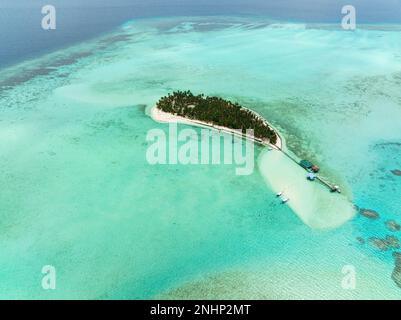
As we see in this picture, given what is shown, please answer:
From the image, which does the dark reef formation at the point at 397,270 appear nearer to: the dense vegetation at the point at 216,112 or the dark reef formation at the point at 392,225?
the dark reef formation at the point at 392,225

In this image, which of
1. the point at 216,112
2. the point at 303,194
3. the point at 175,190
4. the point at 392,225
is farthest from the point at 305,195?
the point at 216,112

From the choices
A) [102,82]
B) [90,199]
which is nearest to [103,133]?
[90,199]

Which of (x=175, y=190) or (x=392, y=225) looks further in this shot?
(x=175, y=190)

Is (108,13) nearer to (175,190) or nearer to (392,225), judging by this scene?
(175,190)

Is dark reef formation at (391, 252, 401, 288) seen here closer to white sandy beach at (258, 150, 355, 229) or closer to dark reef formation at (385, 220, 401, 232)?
dark reef formation at (385, 220, 401, 232)

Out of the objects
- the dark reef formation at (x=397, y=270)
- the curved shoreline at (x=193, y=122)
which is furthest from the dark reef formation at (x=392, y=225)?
the curved shoreline at (x=193, y=122)

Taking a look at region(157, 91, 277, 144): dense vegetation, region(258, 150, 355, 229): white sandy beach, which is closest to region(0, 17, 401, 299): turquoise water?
region(258, 150, 355, 229): white sandy beach
